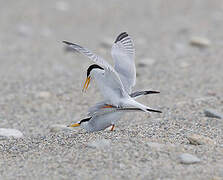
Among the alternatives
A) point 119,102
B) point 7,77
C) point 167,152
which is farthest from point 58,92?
point 167,152

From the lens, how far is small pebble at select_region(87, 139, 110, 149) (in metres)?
3.11

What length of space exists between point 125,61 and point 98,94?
1.83m

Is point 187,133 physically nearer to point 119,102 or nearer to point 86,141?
point 119,102

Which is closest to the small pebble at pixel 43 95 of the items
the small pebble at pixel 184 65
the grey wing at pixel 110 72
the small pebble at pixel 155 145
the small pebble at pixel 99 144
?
the small pebble at pixel 184 65

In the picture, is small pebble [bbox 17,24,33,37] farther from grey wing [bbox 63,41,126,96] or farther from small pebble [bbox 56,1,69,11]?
grey wing [bbox 63,41,126,96]

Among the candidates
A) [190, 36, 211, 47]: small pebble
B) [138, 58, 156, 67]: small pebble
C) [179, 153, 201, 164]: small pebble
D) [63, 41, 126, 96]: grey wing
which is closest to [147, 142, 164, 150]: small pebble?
[179, 153, 201, 164]: small pebble

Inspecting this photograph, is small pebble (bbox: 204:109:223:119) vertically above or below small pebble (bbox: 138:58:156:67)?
below

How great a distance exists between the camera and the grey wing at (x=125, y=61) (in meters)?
3.71

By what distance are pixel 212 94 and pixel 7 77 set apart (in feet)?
9.22

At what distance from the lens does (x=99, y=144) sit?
123 inches

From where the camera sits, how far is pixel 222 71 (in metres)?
6.02

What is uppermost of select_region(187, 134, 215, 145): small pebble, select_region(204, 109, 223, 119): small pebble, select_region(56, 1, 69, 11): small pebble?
select_region(56, 1, 69, 11): small pebble

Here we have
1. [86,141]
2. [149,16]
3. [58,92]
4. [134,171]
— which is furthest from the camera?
[149,16]

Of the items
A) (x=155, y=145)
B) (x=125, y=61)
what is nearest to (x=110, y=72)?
(x=125, y=61)
